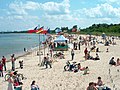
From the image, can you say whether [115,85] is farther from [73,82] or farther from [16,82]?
[16,82]

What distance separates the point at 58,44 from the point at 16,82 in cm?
2184

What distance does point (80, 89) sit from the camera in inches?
519

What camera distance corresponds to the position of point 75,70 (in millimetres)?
18000

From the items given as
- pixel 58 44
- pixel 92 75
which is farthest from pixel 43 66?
pixel 58 44

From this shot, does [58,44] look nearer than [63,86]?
No

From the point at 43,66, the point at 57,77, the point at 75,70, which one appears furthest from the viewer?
the point at 43,66

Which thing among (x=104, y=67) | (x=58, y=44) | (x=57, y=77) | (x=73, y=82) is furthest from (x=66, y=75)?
(x=58, y=44)

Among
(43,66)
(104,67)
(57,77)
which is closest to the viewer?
(57,77)

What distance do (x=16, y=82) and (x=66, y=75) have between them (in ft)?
13.5

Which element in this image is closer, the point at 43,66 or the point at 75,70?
the point at 75,70

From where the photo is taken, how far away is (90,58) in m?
24.2

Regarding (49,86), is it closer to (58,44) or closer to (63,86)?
(63,86)

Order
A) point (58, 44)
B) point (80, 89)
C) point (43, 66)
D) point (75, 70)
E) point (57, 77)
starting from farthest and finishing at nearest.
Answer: point (58, 44)
point (43, 66)
point (75, 70)
point (57, 77)
point (80, 89)

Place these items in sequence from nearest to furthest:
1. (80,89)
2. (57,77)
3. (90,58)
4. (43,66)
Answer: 1. (80,89)
2. (57,77)
3. (43,66)
4. (90,58)
